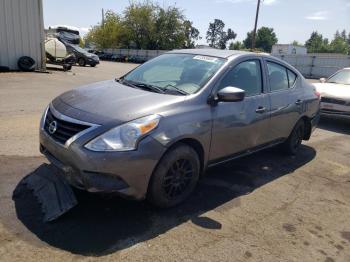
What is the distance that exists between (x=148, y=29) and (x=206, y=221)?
55.2m

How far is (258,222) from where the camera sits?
3.90 metres

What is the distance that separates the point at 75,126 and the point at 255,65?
2.80 m

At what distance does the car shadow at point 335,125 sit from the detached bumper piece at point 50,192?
23.3 feet

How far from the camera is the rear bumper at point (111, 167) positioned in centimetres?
328

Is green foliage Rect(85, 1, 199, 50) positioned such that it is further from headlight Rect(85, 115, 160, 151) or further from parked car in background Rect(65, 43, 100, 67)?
headlight Rect(85, 115, 160, 151)

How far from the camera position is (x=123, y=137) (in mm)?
3369

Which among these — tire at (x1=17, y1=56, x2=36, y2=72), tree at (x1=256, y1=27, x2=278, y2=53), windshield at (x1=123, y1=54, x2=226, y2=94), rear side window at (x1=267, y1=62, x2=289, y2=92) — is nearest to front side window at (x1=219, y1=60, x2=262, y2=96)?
windshield at (x1=123, y1=54, x2=226, y2=94)

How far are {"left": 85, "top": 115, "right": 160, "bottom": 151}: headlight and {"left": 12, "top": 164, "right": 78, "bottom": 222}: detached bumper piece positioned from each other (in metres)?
0.63

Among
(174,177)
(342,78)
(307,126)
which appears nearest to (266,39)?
(342,78)

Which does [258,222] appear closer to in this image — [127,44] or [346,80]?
[346,80]

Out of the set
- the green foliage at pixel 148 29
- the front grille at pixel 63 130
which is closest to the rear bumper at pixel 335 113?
the front grille at pixel 63 130

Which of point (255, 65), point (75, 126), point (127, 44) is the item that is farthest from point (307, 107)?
point (127, 44)

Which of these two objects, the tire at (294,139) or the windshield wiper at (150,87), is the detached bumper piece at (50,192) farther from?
the tire at (294,139)

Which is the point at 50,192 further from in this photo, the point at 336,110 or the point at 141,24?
the point at 141,24
